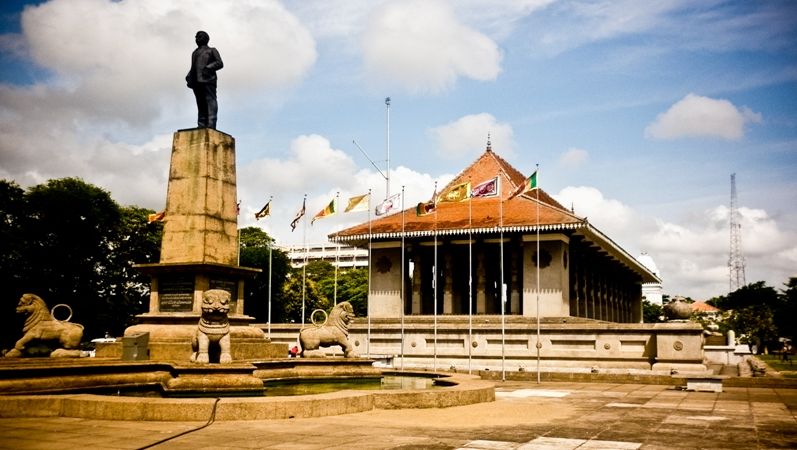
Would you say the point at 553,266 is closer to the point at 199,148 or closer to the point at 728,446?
the point at 199,148

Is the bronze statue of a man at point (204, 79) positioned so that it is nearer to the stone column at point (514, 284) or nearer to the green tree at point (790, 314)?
the stone column at point (514, 284)

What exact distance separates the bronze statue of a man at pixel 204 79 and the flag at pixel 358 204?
32.4 feet

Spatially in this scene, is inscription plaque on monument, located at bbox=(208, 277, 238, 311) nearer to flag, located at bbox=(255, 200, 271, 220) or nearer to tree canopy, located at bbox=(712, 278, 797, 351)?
flag, located at bbox=(255, 200, 271, 220)

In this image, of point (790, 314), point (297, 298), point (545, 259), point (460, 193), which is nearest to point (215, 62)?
point (460, 193)

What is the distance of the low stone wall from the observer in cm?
2322

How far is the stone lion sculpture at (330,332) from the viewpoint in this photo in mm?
16438

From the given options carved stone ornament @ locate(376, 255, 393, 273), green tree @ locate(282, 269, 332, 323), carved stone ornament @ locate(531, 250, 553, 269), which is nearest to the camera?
carved stone ornament @ locate(531, 250, 553, 269)

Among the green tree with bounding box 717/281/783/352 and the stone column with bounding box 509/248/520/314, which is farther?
the green tree with bounding box 717/281/783/352

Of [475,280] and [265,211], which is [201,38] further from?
[475,280]

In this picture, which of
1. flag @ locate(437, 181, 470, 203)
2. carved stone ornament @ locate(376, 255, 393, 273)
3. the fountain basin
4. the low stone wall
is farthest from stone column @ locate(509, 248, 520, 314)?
the fountain basin

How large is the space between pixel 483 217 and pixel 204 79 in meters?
19.2

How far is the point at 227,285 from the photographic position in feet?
48.0

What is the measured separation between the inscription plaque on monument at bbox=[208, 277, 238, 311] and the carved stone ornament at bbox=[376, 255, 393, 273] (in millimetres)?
21186


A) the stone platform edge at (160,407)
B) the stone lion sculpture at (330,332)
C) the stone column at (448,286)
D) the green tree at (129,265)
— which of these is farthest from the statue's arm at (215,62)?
the green tree at (129,265)
